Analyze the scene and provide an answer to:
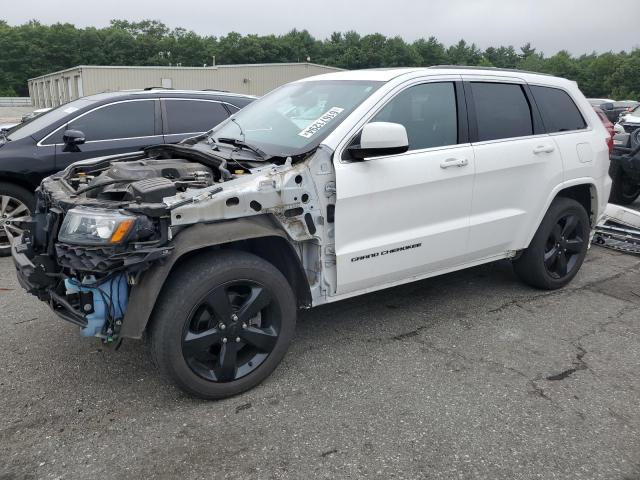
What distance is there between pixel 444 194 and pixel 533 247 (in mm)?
1269

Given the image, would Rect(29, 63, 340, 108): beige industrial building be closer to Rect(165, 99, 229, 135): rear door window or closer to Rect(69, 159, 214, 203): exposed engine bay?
Rect(165, 99, 229, 135): rear door window

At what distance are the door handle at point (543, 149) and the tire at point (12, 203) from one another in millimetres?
4914

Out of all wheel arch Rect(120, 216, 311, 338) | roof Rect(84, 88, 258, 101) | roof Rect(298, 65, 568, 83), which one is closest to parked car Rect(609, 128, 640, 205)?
roof Rect(298, 65, 568, 83)

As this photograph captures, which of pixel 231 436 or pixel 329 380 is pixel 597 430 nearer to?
pixel 329 380

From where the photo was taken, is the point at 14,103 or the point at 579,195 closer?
the point at 579,195

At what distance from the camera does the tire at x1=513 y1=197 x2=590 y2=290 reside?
15.2ft

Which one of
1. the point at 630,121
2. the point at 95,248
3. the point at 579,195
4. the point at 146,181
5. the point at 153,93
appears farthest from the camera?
the point at 630,121

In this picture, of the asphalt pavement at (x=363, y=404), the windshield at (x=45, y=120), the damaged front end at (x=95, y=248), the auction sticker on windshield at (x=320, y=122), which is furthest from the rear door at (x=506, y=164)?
the windshield at (x=45, y=120)

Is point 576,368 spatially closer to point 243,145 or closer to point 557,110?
point 557,110

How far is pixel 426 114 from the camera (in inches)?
152

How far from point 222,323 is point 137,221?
728 mm

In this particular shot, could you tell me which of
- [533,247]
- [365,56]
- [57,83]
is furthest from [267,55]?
[533,247]

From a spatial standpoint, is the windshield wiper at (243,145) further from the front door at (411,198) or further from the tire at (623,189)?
the tire at (623,189)

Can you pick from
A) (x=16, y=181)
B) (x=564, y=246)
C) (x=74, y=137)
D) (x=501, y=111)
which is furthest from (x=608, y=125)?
(x=16, y=181)
